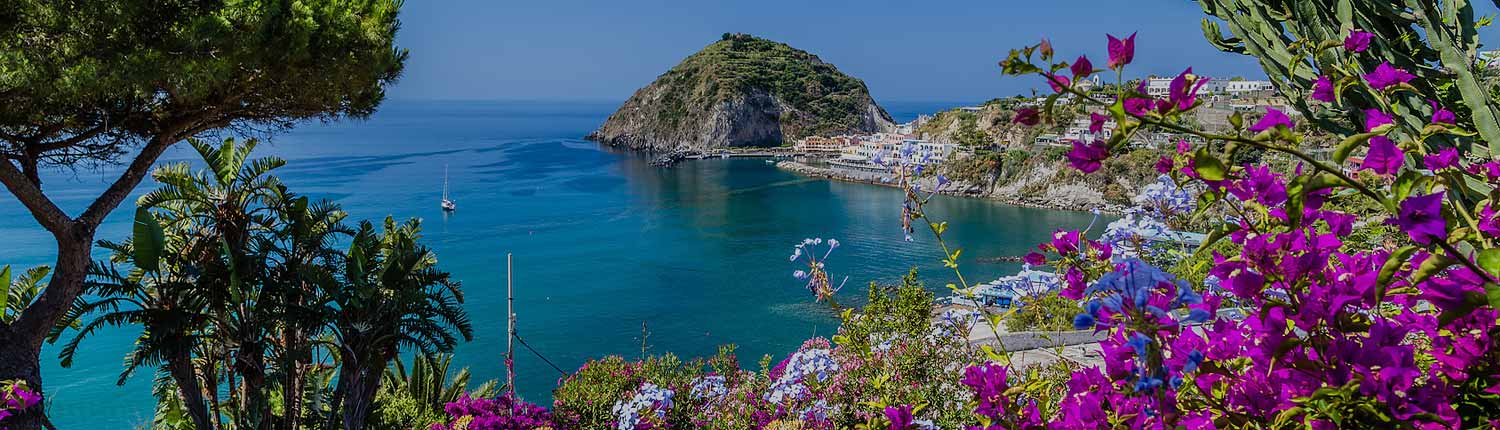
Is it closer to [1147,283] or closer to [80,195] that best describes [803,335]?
[1147,283]

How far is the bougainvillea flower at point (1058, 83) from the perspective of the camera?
0.83 m


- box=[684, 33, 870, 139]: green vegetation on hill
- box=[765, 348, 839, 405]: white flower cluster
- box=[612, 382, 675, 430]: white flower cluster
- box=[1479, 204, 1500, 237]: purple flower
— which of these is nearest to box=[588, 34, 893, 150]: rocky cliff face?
box=[684, 33, 870, 139]: green vegetation on hill

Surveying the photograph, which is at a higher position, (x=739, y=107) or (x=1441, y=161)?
(x=739, y=107)

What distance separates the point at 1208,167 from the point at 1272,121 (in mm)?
181

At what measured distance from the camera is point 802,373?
2.91 metres

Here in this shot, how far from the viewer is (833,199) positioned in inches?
1480

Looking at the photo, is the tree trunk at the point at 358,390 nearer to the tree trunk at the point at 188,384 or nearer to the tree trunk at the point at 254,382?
the tree trunk at the point at 254,382

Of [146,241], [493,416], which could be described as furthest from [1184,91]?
[493,416]

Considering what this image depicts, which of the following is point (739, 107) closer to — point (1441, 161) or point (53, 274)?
point (53, 274)

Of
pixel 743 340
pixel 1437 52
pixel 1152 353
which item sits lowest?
pixel 743 340

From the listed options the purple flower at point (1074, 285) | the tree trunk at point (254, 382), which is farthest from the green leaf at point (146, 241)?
the purple flower at point (1074, 285)

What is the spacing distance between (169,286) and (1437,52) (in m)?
6.06

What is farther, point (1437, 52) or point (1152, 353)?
point (1437, 52)

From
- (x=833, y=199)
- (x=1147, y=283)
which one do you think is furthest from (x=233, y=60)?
(x=833, y=199)
